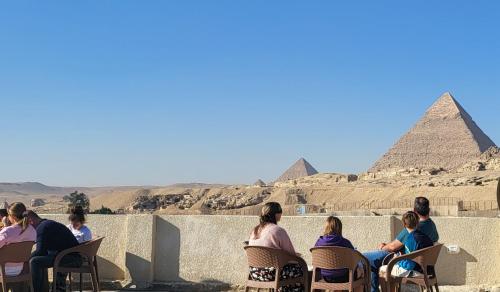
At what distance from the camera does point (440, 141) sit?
148000mm

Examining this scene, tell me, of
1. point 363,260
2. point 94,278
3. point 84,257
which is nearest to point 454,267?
point 363,260

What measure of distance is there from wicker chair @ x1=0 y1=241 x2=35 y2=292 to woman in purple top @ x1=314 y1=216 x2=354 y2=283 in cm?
263

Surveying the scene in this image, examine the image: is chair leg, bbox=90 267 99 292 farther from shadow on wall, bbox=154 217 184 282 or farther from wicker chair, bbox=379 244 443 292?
wicker chair, bbox=379 244 443 292

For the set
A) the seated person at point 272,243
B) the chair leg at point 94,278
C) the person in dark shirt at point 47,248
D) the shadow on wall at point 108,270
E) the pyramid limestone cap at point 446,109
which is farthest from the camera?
the pyramid limestone cap at point 446,109

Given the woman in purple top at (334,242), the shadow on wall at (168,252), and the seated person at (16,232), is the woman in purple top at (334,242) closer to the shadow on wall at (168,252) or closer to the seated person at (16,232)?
the seated person at (16,232)

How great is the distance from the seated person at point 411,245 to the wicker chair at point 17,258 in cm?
310

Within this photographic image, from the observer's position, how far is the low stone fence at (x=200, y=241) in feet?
21.7

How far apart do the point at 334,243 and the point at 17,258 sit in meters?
2.81

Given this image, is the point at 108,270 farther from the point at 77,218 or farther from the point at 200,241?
the point at 77,218

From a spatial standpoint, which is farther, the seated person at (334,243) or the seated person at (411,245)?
the seated person at (411,245)

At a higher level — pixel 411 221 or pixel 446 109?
pixel 446 109

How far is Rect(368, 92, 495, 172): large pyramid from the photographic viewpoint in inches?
5591

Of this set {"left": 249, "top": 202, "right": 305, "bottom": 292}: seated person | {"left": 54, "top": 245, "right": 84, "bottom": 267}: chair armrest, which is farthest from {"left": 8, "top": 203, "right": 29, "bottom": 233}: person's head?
{"left": 249, "top": 202, "right": 305, "bottom": 292}: seated person

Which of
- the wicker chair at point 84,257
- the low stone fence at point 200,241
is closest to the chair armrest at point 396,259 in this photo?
the low stone fence at point 200,241
